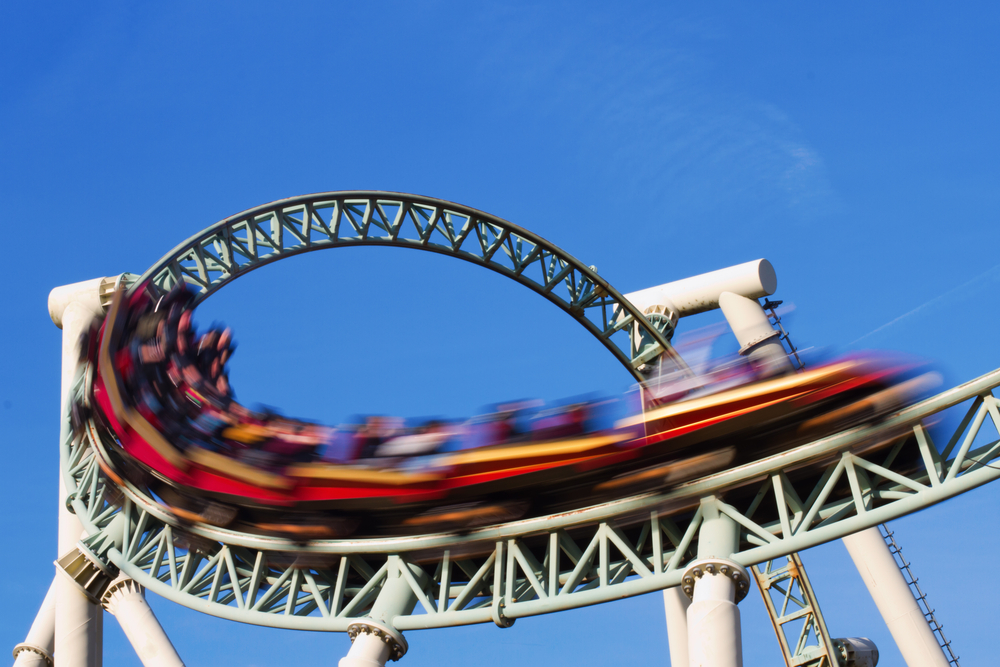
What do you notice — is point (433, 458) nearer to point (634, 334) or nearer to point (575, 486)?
point (575, 486)

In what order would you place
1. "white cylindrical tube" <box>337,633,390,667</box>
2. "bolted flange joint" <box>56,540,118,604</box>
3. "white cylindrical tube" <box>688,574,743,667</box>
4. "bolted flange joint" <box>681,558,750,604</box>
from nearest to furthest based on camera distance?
"white cylindrical tube" <box>688,574,743,667</box>, "bolted flange joint" <box>681,558,750,604</box>, "white cylindrical tube" <box>337,633,390,667</box>, "bolted flange joint" <box>56,540,118,604</box>

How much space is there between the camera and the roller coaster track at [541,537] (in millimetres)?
10875

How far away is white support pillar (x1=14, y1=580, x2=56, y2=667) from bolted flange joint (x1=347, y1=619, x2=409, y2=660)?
7371 mm

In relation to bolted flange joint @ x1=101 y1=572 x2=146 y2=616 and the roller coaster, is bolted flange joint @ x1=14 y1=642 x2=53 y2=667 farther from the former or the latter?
bolted flange joint @ x1=101 y1=572 x2=146 y2=616

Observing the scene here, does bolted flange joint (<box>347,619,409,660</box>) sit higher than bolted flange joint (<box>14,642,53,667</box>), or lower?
lower

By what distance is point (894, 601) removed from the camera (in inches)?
576

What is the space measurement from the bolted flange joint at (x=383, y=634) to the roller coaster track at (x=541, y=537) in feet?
0.58

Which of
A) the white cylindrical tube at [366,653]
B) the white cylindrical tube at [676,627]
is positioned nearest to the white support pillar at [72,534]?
the white cylindrical tube at [366,653]

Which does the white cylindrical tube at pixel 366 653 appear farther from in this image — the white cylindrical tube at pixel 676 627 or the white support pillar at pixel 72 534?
the white support pillar at pixel 72 534

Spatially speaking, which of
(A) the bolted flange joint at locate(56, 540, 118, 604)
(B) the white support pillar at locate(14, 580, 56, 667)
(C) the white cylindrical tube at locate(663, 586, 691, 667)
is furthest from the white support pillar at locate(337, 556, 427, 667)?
(B) the white support pillar at locate(14, 580, 56, 667)

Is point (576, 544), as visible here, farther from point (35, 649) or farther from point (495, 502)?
point (35, 649)

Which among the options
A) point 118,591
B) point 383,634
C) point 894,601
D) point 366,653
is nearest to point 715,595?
point 383,634

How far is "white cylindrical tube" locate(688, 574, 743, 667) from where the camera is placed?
10.1 m

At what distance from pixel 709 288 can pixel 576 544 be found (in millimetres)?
7512
